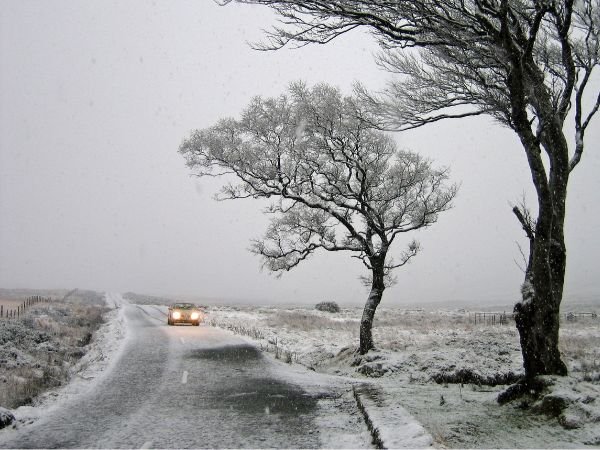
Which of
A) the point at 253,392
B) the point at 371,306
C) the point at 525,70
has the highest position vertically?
the point at 525,70

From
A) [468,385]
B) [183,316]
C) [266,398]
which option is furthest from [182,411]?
[183,316]

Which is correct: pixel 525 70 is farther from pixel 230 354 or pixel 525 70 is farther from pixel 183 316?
pixel 183 316

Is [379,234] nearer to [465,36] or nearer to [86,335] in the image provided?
[465,36]

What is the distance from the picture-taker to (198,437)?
262 inches

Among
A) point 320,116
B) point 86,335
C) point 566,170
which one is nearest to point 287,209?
point 320,116

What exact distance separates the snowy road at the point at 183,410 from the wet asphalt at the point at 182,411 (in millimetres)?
14

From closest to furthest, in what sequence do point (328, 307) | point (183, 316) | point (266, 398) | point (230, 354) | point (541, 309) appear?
point (541, 309)
point (266, 398)
point (230, 354)
point (183, 316)
point (328, 307)

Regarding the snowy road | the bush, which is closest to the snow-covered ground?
the snowy road

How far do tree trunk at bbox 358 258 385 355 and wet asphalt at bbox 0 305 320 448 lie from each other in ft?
12.9

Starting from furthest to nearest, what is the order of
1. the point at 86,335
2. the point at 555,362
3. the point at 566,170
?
the point at 86,335 → the point at 566,170 → the point at 555,362

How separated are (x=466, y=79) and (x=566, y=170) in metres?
2.92

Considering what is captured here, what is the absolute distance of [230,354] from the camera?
14844 millimetres

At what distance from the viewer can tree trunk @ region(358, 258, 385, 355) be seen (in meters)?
15.7

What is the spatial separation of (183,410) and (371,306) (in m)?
9.08
